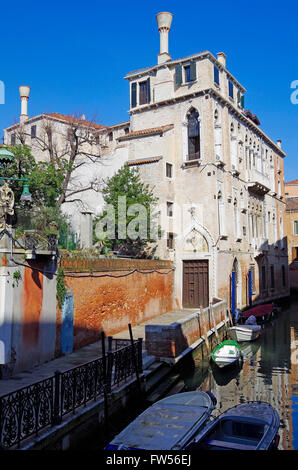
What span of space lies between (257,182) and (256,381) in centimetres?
1452

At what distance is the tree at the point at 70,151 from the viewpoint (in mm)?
16516

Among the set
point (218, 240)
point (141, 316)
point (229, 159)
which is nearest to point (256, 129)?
point (229, 159)

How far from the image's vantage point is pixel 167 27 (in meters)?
20.7

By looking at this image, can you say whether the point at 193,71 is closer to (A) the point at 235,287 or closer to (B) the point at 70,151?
(B) the point at 70,151

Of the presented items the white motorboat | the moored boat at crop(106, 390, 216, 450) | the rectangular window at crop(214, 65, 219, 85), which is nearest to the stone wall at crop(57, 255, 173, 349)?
the white motorboat

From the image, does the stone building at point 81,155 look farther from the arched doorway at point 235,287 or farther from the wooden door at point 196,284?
the arched doorway at point 235,287

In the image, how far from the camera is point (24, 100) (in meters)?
26.4

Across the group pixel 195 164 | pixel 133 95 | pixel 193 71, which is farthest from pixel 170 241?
pixel 133 95

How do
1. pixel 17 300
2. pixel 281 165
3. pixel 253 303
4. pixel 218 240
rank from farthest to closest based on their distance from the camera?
pixel 281 165 → pixel 253 303 → pixel 218 240 → pixel 17 300

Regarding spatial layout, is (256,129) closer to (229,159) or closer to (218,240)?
(229,159)

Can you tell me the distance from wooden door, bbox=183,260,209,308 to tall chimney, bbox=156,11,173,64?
10762 millimetres

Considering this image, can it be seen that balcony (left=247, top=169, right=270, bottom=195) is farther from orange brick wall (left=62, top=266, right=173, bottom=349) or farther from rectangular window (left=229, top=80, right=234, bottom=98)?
orange brick wall (left=62, top=266, right=173, bottom=349)

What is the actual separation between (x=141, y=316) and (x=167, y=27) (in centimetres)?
1542

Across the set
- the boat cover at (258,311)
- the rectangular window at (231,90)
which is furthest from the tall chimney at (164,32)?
the boat cover at (258,311)
